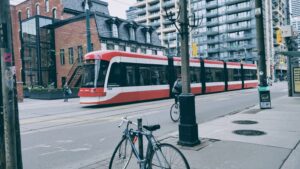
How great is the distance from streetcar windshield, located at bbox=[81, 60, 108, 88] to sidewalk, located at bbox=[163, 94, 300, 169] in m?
8.93

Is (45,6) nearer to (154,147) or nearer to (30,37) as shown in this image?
(30,37)

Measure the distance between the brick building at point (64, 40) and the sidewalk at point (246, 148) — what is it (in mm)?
28500

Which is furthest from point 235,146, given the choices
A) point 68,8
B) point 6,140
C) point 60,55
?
point 68,8

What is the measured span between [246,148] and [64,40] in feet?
123

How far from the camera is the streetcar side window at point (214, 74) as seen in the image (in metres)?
26.4

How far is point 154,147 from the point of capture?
3.75 metres

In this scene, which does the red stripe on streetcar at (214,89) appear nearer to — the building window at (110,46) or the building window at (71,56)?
the building window at (110,46)

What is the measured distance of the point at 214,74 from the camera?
2755cm

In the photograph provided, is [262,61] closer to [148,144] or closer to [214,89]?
[148,144]

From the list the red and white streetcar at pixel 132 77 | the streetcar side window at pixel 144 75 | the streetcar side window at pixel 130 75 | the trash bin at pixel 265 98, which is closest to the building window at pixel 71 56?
the red and white streetcar at pixel 132 77

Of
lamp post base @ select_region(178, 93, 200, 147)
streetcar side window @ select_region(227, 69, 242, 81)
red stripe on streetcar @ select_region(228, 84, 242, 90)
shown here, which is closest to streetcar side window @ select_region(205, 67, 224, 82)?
streetcar side window @ select_region(227, 69, 242, 81)

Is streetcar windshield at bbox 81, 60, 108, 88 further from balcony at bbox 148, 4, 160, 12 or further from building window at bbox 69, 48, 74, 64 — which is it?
balcony at bbox 148, 4, 160, 12

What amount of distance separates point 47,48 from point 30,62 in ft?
11.3

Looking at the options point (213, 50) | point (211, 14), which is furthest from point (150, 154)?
point (211, 14)
